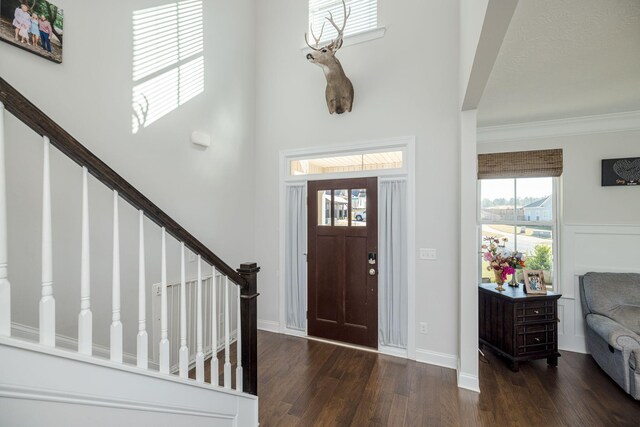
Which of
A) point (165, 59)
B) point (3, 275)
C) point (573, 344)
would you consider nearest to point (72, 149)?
point (3, 275)

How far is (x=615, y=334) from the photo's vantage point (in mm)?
2410

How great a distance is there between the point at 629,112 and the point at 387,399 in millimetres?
3925

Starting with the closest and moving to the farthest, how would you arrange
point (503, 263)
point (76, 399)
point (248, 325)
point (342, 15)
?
point (76, 399) → point (248, 325) → point (503, 263) → point (342, 15)

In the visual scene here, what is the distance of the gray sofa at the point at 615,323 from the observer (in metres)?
2.29

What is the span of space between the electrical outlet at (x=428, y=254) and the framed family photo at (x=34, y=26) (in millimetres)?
3370

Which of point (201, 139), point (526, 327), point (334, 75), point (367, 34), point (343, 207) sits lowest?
point (526, 327)

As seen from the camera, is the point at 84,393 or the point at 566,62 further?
the point at 566,62

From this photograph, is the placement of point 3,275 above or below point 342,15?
below

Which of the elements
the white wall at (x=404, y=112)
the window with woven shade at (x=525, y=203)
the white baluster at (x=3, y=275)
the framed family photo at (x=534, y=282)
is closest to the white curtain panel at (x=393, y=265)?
the white wall at (x=404, y=112)

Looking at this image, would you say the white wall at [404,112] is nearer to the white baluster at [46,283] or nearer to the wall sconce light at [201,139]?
the wall sconce light at [201,139]

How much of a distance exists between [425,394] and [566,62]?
2.90 meters

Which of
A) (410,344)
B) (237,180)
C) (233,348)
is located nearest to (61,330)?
(233,348)

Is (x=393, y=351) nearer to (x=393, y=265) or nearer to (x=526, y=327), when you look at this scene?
(x=393, y=265)

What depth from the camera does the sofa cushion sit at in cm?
271
